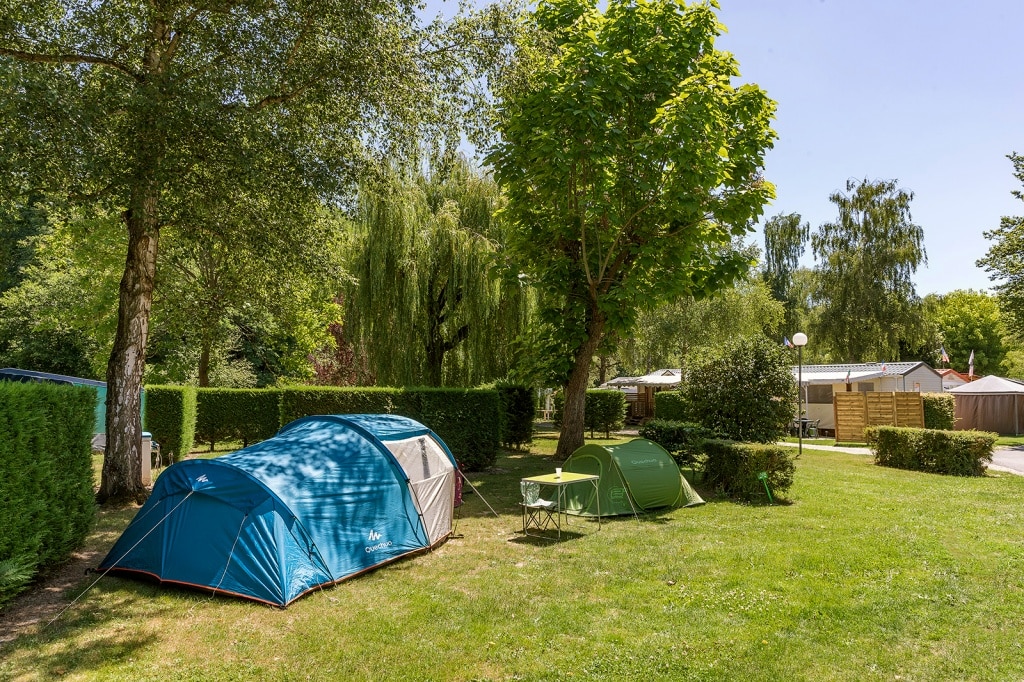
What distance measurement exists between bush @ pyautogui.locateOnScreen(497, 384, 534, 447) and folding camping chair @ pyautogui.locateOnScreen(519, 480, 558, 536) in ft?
25.1

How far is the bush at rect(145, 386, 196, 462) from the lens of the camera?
15.0 metres

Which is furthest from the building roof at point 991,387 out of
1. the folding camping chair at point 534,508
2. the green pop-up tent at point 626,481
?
the folding camping chair at point 534,508

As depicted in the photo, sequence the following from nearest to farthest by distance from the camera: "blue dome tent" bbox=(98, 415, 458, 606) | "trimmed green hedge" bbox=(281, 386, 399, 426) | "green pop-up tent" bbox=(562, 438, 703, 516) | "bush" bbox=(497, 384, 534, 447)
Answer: "blue dome tent" bbox=(98, 415, 458, 606), "green pop-up tent" bbox=(562, 438, 703, 516), "trimmed green hedge" bbox=(281, 386, 399, 426), "bush" bbox=(497, 384, 534, 447)

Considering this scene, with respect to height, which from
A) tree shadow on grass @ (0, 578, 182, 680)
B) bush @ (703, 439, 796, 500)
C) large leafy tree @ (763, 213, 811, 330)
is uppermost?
large leafy tree @ (763, 213, 811, 330)

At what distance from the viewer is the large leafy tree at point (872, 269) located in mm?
31750

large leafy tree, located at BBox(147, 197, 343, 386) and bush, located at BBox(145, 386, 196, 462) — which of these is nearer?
large leafy tree, located at BBox(147, 197, 343, 386)

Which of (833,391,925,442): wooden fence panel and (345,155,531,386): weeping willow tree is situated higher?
(345,155,531,386): weeping willow tree

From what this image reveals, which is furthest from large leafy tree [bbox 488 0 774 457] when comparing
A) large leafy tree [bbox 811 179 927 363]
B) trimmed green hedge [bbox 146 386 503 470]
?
large leafy tree [bbox 811 179 927 363]

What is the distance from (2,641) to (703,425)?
37.2ft

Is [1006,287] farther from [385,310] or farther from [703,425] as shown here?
[385,310]

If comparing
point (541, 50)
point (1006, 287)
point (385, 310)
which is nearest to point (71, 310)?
point (385, 310)

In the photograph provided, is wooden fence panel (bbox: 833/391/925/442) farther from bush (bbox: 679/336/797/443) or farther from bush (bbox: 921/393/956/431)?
bush (bbox: 679/336/797/443)

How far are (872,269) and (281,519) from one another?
33.0m

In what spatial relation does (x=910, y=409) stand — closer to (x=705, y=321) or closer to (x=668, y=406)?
(x=668, y=406)
